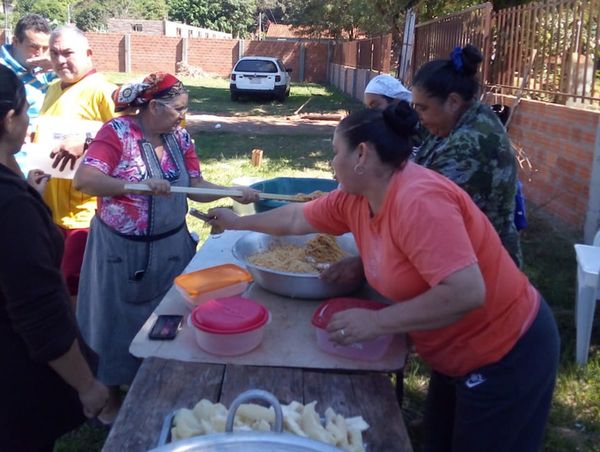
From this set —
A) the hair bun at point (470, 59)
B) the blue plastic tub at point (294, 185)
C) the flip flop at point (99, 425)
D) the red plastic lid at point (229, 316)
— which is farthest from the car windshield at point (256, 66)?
the red plastic lid at point (229, 316)

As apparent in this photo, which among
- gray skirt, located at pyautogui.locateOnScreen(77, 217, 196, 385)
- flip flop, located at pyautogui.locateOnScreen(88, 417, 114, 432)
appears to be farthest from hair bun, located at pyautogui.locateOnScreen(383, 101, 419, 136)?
flip flop, located at pyautogui.locateOnScreen(88, 417, 114, 432)

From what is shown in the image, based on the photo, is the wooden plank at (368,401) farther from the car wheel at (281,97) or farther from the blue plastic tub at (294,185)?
the car wheel at (281,97)

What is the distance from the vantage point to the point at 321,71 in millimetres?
31578

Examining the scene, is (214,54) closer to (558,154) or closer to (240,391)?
(558,154)

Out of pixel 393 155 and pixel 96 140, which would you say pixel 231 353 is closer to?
pixel 393 155

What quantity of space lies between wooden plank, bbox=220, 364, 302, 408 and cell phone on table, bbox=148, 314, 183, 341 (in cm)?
25

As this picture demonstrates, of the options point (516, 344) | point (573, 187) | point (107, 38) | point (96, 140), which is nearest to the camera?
point (516, 344)

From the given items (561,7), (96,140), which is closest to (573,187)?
(561,7)


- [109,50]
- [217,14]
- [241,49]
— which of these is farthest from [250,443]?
[217,14]

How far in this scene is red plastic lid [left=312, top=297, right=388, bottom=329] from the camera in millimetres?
1887

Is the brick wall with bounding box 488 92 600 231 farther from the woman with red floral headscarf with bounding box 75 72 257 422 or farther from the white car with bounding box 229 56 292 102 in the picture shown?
the white car with bounding box 229 56 292 102

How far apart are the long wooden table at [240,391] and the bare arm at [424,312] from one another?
0.15 metres

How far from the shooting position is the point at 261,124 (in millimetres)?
14477

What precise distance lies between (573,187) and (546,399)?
184 inches
